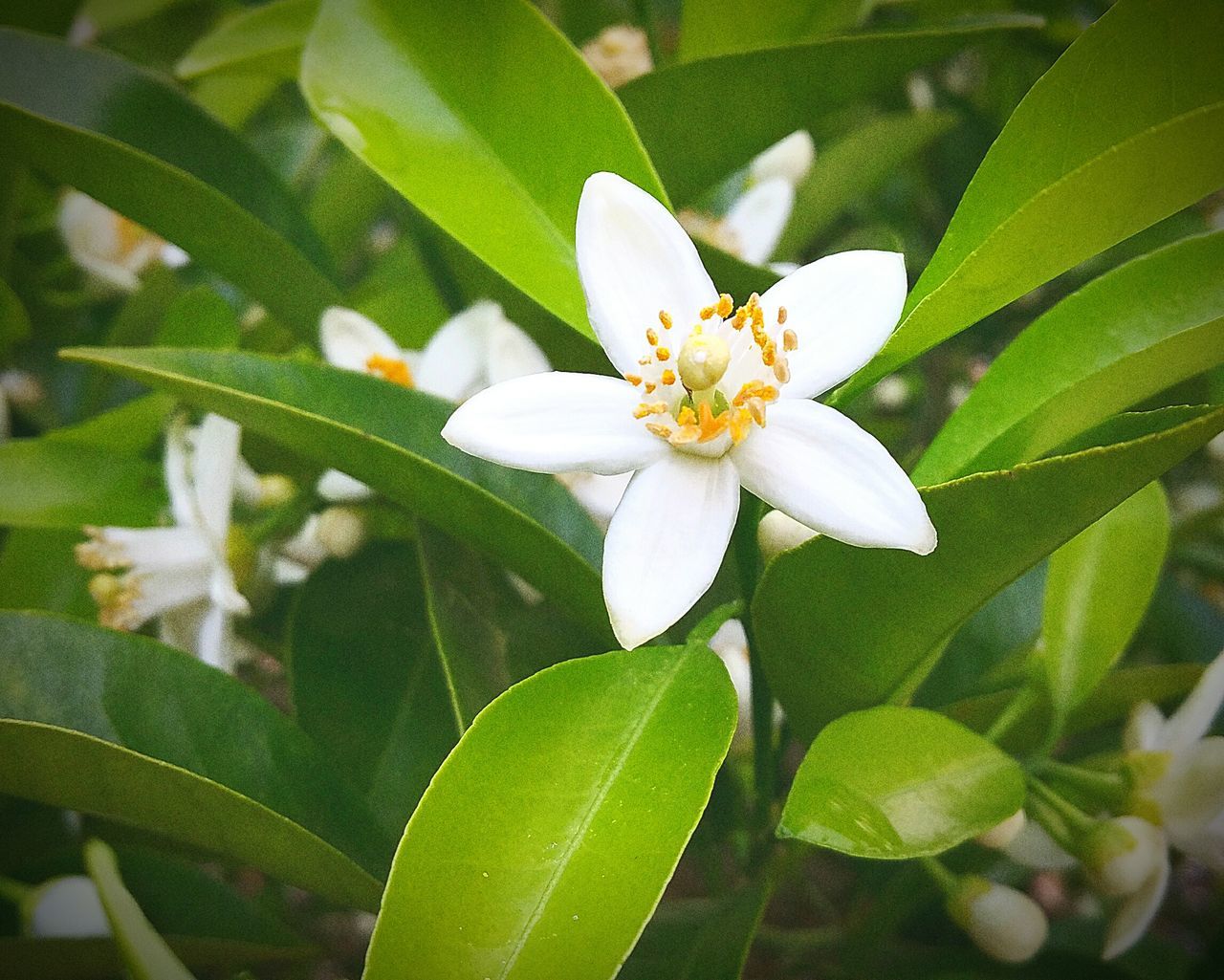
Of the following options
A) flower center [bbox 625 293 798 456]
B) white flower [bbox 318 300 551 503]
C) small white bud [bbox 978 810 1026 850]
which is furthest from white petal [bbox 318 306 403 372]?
small white bud [bbox 978 810 1026 850]

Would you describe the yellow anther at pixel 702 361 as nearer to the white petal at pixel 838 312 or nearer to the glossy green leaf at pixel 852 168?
A: the white petal at pixel 838 312

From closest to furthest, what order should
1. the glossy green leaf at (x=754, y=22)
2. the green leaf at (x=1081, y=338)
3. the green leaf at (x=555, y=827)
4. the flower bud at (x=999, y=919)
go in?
the green leaf at (x=555, y=827) → the green leaf at (x=1081, y=338) → the flower bud at (x=999, y=919) → the glossy green leaf at (x=754, y=22)

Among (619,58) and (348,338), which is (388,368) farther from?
(619,58)

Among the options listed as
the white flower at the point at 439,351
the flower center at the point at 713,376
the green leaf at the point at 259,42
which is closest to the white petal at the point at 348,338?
the white flower at the point at 439,351

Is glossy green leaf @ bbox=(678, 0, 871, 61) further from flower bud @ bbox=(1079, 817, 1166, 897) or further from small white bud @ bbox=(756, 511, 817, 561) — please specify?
flower bud @ bbox=(1079, 817, 1166, 897)

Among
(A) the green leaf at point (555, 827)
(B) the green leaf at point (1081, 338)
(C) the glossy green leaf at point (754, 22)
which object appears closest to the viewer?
(A) the green leaf at point (555, 827)

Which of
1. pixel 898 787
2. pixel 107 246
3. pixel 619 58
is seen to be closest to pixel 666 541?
pixel 898 787
